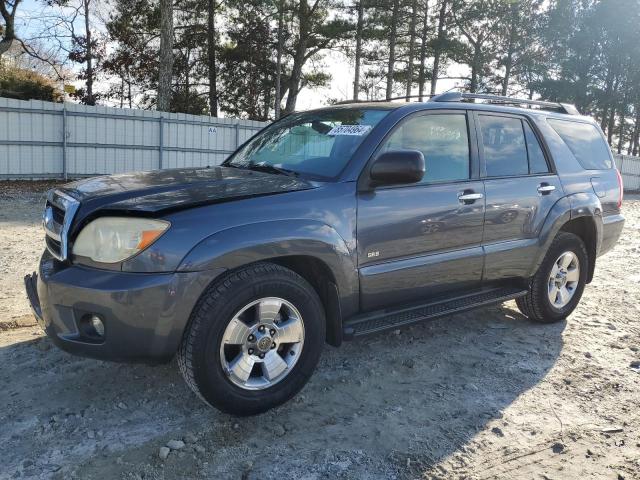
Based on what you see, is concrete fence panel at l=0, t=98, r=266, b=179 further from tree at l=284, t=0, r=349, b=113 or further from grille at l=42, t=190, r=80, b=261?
grille at l=42, t=190, r=80, b=261

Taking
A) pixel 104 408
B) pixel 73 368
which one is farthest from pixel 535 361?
pixel 73 368

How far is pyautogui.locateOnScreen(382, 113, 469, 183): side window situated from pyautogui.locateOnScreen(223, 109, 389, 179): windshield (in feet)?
0.67

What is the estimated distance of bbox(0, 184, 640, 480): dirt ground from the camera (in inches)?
109

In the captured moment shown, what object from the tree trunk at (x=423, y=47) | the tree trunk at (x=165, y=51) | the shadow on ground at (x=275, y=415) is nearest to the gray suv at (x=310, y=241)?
the shadow on ground at (x=275, y=415)

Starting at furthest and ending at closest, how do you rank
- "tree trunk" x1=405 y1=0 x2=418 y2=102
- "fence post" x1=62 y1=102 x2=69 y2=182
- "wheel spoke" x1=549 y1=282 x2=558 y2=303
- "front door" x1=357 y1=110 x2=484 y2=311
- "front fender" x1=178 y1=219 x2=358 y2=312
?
"tree trunk" x1=405 y1=0 x2=418 y2=102 < "fence post" x1=62 y1=102 x2=69 y2=182 < "wheel spoke" x1=549 y1=282 x2=558 y2=303 < "front door" x1=357 y1=110 x2=484 y2=311 < "front fender" x1=178 y1=219 x2=358 y2=312

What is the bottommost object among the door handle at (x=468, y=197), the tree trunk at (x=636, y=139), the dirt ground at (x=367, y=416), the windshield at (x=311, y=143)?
the dirt ground at (x=367, y=416)

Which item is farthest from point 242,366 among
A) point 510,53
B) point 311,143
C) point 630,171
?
point 510,53

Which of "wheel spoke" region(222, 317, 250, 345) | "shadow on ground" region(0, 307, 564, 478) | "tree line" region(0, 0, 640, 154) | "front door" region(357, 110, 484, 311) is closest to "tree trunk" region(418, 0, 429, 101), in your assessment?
"tree line" region(0, 0, 640, 154)

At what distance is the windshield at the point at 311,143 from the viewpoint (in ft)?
12.1

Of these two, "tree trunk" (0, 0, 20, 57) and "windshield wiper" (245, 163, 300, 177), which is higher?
"tree trunk" (0, 0, 20, 57)

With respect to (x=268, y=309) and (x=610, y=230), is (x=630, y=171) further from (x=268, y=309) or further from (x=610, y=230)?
(x=268, y=309)

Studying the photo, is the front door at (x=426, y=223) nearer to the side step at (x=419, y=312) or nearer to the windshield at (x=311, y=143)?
the side step at (x=419, y=312)

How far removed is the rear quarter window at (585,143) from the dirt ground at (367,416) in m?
1.66

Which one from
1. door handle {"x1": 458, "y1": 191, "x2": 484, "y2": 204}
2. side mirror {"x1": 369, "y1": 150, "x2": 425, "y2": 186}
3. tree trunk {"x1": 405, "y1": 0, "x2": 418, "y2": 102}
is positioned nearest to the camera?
side mirror {"x1": 369, "y1": 150, "x2": 425, "y2": 186}
